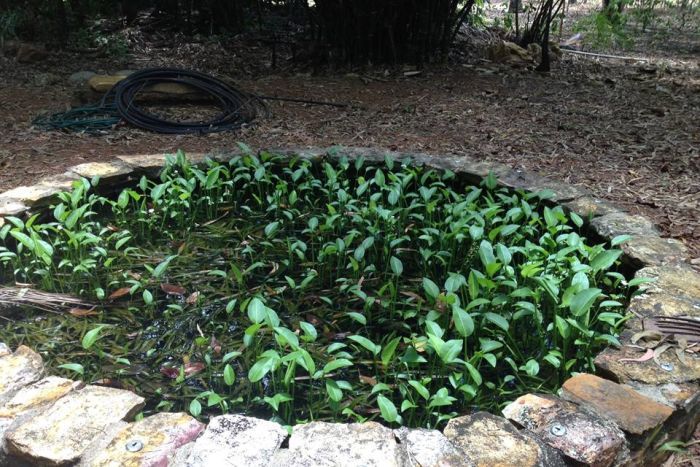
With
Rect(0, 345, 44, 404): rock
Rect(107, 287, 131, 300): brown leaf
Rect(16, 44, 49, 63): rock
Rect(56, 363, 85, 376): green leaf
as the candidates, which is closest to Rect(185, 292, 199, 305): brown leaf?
Rect(107, 287, 131, 300): brown leaf

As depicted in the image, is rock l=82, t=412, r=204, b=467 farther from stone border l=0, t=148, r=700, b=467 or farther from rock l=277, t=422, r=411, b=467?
rock l=277, t=422, r=411, b=467

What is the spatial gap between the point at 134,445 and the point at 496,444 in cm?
83

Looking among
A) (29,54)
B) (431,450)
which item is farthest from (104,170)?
(29,54)

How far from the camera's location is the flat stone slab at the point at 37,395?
1592mm

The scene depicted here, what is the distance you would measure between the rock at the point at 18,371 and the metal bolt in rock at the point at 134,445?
445mm

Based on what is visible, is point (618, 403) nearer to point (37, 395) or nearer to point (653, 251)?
point (653, 251)

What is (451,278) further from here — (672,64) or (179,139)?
(672,64)

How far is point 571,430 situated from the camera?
1.49 meters

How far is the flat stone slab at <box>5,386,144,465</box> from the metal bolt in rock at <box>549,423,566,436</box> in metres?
1.05

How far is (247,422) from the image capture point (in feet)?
4.83

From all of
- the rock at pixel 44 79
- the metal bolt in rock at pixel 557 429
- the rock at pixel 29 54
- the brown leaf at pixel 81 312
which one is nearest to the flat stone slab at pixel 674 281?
the metal bolt in rock at pixel 557 429

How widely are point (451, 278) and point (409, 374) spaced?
0.37 m

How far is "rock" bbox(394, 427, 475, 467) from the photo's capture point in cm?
137

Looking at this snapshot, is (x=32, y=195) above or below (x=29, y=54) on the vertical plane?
below
